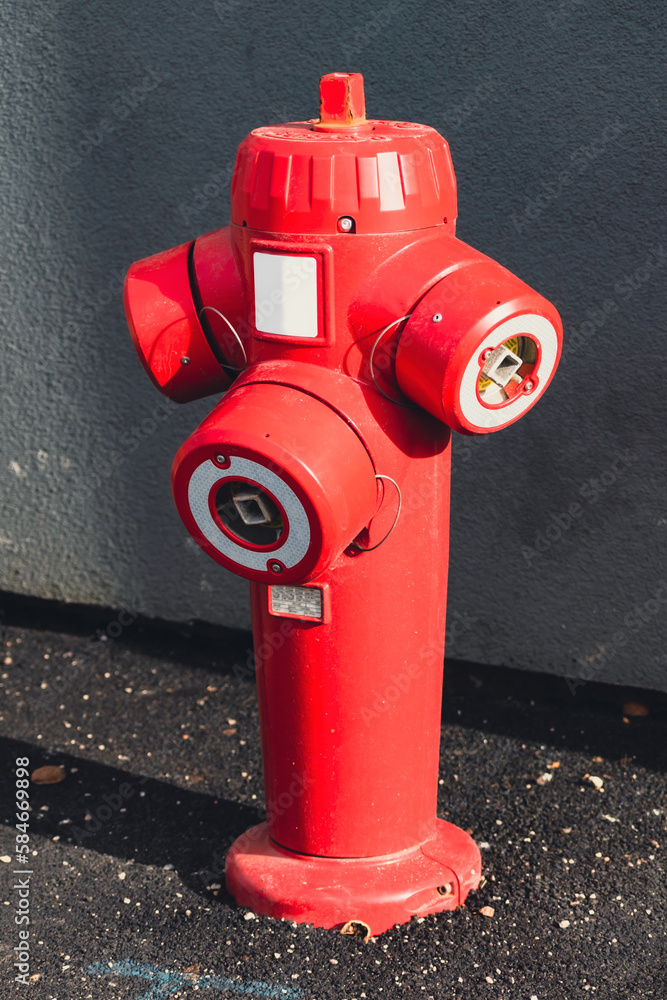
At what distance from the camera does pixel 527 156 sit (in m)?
2.74

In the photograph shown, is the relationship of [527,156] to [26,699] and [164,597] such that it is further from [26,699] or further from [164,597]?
[26,699]

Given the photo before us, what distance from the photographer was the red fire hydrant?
6.06ft

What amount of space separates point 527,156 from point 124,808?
6.89ft

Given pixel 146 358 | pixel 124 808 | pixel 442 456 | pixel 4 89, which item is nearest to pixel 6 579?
pixel 124 808
